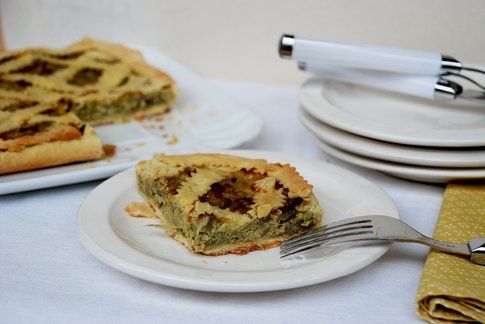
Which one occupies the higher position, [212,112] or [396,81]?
[396,81]

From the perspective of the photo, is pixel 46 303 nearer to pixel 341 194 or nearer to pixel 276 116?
pixel 341 194

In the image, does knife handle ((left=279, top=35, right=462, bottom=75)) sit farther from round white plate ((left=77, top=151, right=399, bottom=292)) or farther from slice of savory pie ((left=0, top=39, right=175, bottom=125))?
slice of savory pie ((left=0, top=39, right=175, bottom=125))

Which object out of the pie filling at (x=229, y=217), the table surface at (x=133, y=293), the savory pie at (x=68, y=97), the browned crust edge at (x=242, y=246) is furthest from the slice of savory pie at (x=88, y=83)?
the browned crust edge at (x=242, y=246)

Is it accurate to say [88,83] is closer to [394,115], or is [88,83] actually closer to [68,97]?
[68,97]

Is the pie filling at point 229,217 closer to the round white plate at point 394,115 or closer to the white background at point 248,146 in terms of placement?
the white background at point 248,146

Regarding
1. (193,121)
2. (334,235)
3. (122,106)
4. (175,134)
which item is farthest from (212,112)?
(334,235)

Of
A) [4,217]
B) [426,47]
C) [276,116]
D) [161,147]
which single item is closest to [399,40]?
[426,47]
